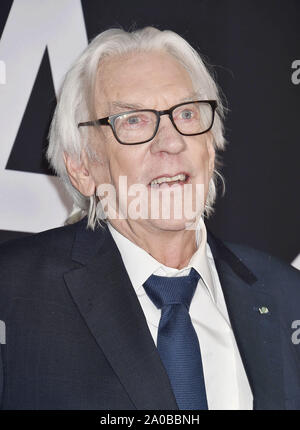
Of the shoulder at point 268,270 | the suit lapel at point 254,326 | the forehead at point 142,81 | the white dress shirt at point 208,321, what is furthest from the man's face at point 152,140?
Result: the shoulder at point 268,270

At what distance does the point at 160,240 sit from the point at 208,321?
0.25 meters

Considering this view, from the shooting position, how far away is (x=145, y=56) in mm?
1632

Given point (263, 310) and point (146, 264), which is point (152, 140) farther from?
point (263, 310)

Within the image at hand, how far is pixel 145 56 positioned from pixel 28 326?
2.47 ft

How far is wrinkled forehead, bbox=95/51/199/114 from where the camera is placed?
1.58m

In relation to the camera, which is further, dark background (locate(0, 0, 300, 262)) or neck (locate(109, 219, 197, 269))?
dark background (locate(0, 0, 300, 262))

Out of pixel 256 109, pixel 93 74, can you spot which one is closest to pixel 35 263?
pixel 93 74

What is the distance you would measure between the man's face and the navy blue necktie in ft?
0.50

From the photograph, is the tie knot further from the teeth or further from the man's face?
the teeth

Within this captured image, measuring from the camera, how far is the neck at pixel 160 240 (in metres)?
1.63

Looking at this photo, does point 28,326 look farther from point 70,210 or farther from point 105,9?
point 105,9

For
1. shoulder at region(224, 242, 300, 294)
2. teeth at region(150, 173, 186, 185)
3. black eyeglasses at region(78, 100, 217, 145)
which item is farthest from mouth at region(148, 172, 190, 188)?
shoulder at region(224, 242, 300, 294)
